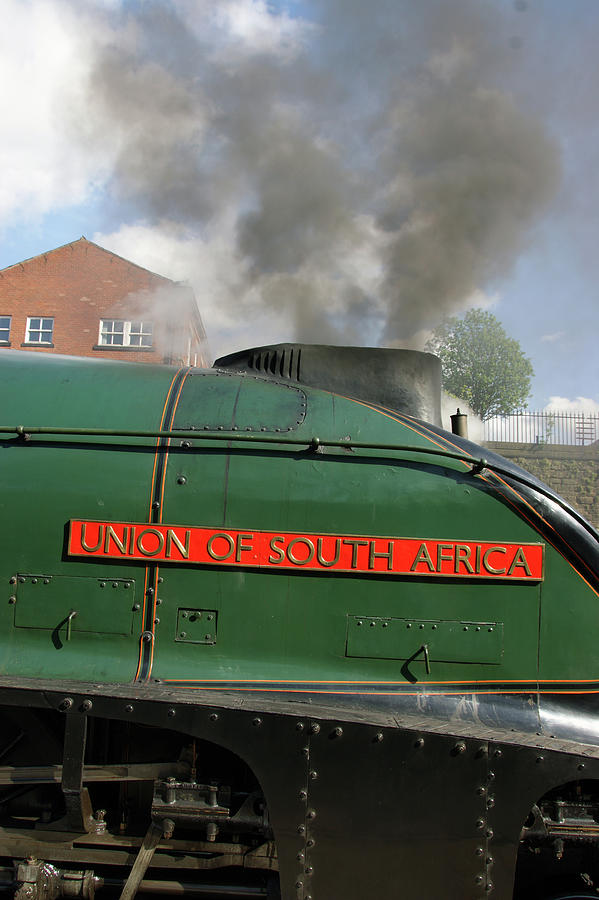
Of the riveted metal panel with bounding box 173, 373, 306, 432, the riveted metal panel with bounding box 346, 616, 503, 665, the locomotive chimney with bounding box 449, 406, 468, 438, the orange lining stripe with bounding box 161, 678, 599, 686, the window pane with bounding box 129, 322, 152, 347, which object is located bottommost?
the orange lining stripe with bounding box 161, 678, 599, 686

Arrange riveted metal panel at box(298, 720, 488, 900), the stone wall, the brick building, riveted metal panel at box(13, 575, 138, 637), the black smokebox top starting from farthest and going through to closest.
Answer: the brick building, the stone wall, the black smokebox top, riveted metal panel at box(13, 575, 138, 637), riveted metal panel at box(298, 720, 488, 900)

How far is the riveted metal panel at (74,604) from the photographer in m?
2.90

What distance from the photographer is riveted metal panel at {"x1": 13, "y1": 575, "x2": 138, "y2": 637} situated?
290 cm

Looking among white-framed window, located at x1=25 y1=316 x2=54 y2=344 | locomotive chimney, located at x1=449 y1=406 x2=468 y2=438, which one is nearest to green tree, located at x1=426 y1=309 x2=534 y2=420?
white-framed window, located at x1=25 y1=316 x2=54 y2=344

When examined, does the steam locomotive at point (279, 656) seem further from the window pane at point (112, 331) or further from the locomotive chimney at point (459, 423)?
the window pane at point (112, 331)

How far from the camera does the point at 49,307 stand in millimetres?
23031

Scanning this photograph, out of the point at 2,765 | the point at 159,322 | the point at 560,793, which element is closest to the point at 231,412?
the point at 2,765

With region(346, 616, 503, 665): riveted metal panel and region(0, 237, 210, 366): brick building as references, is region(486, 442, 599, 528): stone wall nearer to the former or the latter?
region(0, 237, 210, 366): brick building

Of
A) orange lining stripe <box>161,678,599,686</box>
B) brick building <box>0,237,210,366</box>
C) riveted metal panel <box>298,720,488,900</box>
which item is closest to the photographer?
riveted metal panel <box>298,720,488,900</box>

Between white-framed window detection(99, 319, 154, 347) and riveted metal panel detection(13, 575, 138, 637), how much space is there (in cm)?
2004

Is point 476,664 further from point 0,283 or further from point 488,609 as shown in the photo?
point 0,283

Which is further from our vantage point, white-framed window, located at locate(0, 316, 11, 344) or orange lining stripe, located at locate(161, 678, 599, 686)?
white-framed window, located at locate(0, 316, 11, 344)

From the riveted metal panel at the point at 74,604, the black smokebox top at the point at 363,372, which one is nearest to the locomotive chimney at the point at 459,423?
the black smokebox top at the point at 363,372

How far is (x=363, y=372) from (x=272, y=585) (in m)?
1.39
